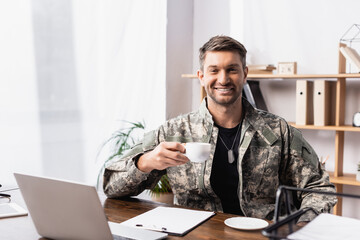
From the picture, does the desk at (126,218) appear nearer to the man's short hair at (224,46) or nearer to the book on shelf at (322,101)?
the man's short hair at (224,46)

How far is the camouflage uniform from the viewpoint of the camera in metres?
1.61

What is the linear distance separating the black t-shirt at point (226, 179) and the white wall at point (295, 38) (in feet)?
5.54

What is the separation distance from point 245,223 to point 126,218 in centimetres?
38

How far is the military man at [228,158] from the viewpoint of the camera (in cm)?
162

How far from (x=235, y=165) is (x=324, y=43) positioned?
183 cm

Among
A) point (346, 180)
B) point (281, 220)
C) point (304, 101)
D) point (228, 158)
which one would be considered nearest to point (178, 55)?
point (304, 101)

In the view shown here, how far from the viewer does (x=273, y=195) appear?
1.70 m

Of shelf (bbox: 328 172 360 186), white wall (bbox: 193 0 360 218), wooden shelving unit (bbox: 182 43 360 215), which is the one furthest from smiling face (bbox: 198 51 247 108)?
white wall (bbox: 193 0 360 218)

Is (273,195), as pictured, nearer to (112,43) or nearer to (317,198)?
(317,198)

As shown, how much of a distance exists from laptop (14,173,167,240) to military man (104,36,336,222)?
1.47 ft

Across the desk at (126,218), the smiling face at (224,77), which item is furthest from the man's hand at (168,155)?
the smiling face at (224,77)

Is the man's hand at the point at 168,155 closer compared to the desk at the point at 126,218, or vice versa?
the desk at the point at 126,218

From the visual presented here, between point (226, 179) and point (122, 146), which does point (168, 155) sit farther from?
point (122, 146)


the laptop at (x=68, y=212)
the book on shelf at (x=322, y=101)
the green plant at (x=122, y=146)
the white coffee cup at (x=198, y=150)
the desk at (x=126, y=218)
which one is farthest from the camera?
the green plant at (x=122, y=146)
